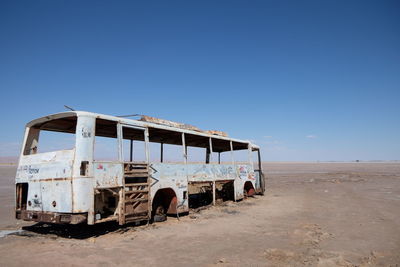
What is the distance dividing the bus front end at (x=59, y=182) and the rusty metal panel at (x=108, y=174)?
7.8 inches

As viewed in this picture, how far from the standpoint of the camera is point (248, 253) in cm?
529

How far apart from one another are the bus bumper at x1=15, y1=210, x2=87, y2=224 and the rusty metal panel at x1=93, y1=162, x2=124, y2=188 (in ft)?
2.45

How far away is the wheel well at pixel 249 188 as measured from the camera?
1391 cm

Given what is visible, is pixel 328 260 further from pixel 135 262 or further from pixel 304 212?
pixel 304 212

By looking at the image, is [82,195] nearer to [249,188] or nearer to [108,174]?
[108,174]

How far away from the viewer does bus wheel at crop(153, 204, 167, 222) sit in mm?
8208

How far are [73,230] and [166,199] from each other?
9.21ft

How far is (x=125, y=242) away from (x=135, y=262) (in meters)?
1.41

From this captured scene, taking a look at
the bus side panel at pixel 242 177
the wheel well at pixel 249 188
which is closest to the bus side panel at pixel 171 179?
the bus side panel at pixel 242 177

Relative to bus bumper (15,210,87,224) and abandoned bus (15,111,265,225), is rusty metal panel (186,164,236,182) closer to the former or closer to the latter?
abandoned bus (15,111,265,225)

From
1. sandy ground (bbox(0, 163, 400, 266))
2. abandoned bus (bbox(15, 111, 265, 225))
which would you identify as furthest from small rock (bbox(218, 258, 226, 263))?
abandoned bus (bbox(15, 111, 265, 225))

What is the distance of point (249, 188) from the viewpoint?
1420 cm

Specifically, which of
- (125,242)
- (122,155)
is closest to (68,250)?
(125,242)

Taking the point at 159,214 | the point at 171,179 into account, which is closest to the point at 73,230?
the point at 159,214
